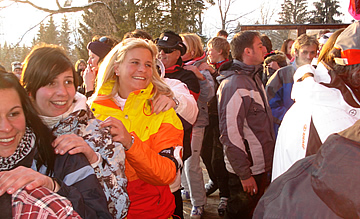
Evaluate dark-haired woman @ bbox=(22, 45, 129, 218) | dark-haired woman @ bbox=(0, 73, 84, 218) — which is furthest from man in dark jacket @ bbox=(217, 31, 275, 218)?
dark-haired woman @ bbox=(0, 73, 84, 218)

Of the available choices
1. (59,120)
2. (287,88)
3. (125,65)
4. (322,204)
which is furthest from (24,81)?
(287,88)

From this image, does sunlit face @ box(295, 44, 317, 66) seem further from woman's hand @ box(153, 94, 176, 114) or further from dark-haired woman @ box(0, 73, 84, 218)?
dark-haired woman @ box(0, 73, 84, 218)

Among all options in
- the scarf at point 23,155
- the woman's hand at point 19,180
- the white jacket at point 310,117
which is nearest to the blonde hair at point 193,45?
the white jacket at point 310,117

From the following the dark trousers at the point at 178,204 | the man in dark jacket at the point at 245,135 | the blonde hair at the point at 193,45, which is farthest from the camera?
the blonde hair at the point at 193,45

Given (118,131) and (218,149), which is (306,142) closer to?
(118,131)

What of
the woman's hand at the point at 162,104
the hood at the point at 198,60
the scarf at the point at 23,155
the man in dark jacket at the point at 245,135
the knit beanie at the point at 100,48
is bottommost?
the man in dark jacket at the point at 245,135

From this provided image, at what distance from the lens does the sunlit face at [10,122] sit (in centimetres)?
135

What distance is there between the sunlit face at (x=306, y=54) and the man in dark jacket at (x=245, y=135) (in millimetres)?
1415

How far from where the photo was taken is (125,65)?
7.58 feet

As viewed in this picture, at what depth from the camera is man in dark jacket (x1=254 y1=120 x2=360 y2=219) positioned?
789 mm

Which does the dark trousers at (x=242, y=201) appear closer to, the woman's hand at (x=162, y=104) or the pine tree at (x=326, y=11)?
the woman's hand at (x=162, y=104)

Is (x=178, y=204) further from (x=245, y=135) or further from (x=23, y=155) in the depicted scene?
(x=23, y=155)

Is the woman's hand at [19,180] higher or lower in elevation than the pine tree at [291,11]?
lower

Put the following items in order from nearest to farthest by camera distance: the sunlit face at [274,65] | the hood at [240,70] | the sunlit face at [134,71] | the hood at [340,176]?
the hood at [340,176]
the sunlit face at [134,71]
the hood at [240,70]
the sunlit face at [274,65]
